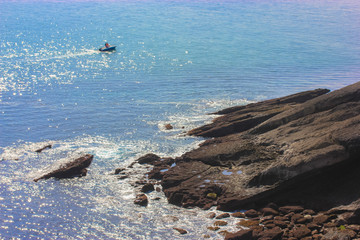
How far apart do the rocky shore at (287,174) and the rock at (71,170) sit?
3366 mm

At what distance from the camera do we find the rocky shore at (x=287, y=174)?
1803cm

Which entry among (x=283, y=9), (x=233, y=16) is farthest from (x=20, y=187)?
(x=283, y=9)

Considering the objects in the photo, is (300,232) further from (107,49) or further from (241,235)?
(107,49)

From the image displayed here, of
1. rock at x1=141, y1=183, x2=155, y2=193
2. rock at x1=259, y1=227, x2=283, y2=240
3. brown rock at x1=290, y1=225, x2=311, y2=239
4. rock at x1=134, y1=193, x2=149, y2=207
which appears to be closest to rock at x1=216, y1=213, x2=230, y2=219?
rock at x1=259, y1=227, x2=283, y2=240

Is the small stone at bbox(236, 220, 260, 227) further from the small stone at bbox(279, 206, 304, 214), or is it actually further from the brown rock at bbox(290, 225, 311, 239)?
the brown rock at bbox(290, 225, 311, 239)

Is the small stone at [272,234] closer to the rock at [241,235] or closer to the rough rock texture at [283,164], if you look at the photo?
the rock at [241,235]

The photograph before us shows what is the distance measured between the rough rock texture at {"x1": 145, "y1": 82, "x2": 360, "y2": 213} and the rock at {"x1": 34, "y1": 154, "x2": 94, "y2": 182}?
4.25 meters

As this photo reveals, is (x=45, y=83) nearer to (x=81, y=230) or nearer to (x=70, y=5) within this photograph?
(x=81, y=230)

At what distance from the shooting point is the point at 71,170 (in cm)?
2483

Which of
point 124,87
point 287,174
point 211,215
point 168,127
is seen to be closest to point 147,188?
point 211,215

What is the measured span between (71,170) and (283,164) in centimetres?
1243

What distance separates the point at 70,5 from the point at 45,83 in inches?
3306

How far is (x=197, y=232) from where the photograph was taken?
60.6 feet

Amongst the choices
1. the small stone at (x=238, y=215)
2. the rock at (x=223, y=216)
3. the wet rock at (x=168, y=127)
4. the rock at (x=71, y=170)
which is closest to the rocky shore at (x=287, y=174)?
the small stone at (x=238, y=215)
